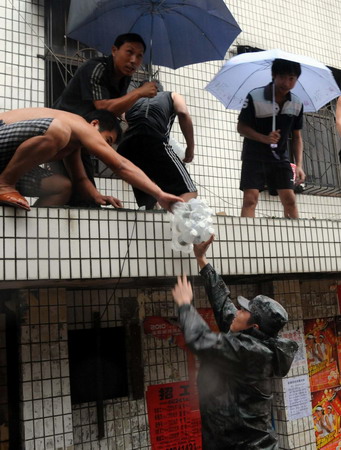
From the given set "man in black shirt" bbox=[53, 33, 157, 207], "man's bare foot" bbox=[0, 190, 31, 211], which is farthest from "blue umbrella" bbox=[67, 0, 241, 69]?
"man's bare foot" bbox=[0, 190, 31, 211]

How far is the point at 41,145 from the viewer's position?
3.37 metres

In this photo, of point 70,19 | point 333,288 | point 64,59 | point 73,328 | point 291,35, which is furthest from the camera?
point 291,35

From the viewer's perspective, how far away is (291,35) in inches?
313

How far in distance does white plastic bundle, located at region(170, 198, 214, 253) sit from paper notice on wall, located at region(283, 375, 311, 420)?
Answer: 2.77 metres

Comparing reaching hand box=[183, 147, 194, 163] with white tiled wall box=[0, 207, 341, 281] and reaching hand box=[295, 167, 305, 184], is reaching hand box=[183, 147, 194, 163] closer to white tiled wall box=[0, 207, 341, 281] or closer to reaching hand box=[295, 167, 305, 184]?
white tiled wall box=[0, 207, 341, 281]

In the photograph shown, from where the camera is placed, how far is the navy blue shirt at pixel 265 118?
5406 millimetres

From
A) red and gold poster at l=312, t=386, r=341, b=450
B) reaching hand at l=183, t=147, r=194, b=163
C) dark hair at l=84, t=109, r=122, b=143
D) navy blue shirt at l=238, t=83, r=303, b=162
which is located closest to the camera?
dark hair at l=84, t=109, r=122, b=143

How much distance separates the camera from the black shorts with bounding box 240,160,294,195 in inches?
214

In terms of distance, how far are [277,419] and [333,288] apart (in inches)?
85.6

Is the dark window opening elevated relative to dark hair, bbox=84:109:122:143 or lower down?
lower down

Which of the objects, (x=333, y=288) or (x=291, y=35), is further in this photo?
(x=291, y=35)

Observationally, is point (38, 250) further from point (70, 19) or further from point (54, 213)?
point (70, 19)

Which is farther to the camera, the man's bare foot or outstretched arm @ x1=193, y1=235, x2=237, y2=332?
outstretched arm @ x1=193, y1=235, x2=237, y2=332

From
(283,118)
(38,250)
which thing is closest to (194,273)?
(38,250)
